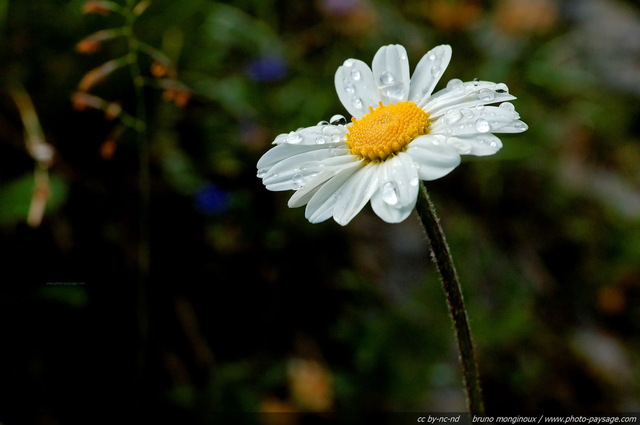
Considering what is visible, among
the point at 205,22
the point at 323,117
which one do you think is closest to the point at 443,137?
the point at 323,117

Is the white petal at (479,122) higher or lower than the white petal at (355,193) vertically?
higher

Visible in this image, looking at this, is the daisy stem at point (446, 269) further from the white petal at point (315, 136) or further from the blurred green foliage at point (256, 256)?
the blurred green foliage at point (256, 256)

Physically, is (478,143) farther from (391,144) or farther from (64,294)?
(64,294)

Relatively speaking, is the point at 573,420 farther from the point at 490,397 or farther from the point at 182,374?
the point at 182,374

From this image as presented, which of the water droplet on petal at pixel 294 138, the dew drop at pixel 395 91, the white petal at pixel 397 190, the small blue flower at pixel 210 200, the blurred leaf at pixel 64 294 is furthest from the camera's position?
the small blue flower at pixel 210 200

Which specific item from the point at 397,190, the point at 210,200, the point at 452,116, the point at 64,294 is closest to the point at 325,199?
the point at 397,190

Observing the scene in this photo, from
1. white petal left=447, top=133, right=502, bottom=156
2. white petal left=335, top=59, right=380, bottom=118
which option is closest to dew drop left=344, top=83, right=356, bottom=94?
white petal left=335, top=59, right=380, bottom=118

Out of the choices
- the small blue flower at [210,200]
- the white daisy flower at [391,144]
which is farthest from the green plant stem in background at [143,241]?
the white daisy flower at [391,144]
